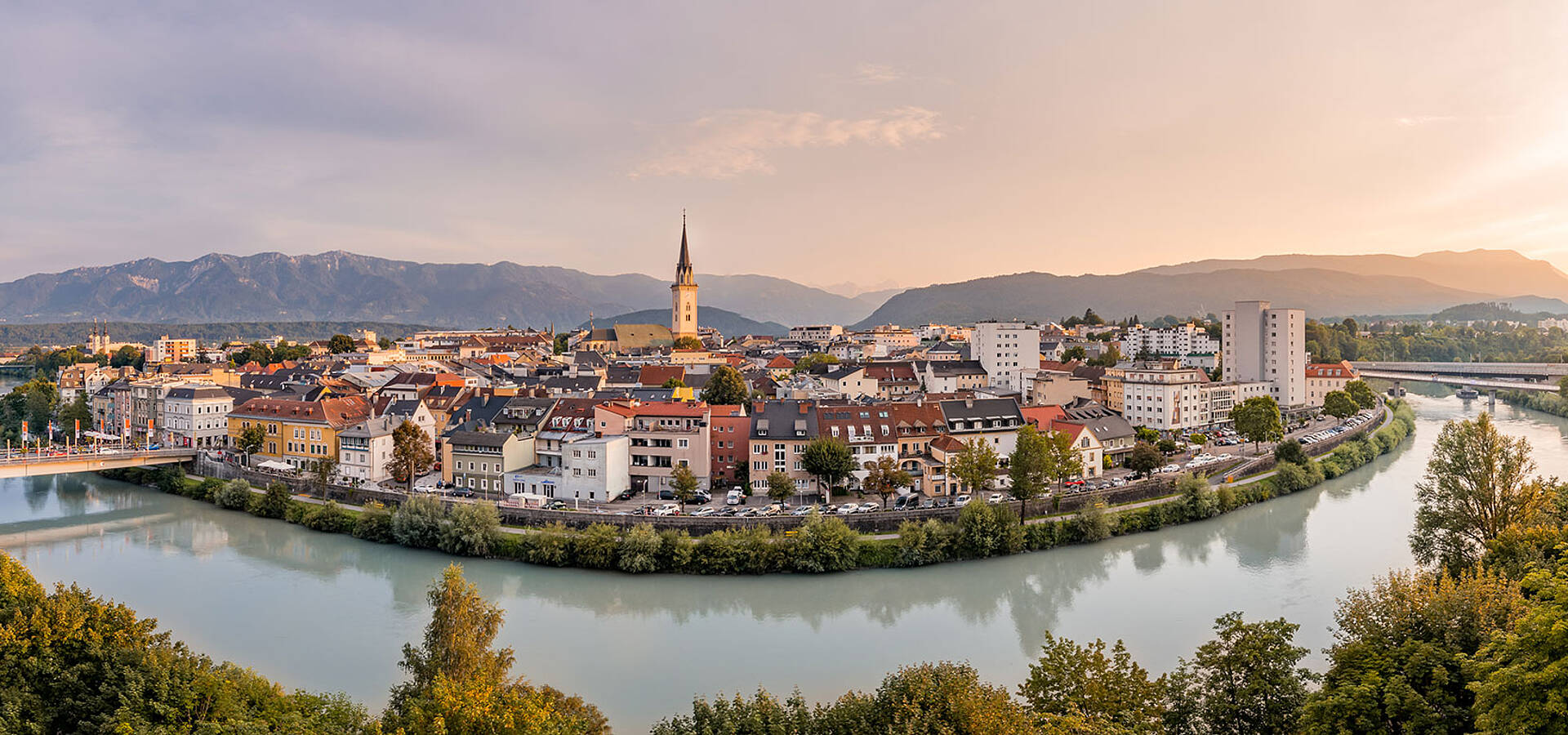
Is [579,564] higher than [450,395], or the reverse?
[450,395]

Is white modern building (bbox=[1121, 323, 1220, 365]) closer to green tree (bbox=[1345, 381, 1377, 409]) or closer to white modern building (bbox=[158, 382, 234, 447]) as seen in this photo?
green tree (bbox=[1345, 381, 1377, 409])

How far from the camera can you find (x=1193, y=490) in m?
21.2

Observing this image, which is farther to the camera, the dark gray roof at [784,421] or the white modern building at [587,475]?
the dark gray roof at [784,421]

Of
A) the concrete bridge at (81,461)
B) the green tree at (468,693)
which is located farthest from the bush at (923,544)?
the concrete bridge at (81,461)

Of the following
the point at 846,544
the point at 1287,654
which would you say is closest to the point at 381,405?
the point at 846,544

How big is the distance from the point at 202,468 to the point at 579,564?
57.2 ft

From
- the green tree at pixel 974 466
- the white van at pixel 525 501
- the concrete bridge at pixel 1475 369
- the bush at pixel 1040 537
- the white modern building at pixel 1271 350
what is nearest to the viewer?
the bush at pixel 1040 537

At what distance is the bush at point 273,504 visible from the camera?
22344mm

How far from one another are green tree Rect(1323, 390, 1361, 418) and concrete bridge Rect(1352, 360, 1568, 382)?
28932mm

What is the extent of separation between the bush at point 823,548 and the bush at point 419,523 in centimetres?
788

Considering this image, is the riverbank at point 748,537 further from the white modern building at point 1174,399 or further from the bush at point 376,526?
the white modern building at point 1174,399

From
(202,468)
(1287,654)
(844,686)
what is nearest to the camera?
(1287,654)

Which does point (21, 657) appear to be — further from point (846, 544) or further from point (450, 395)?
point (450, 395)

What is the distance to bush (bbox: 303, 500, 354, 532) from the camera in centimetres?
2056
